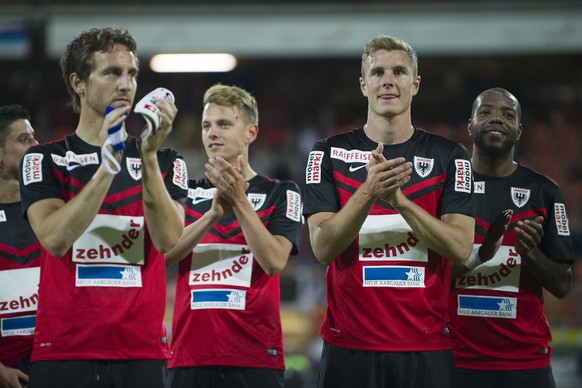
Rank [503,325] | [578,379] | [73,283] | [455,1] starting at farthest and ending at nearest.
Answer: [455,1]
[578,379]
[503,325]
[73,283]

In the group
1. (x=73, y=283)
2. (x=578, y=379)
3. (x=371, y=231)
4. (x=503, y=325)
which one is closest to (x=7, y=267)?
(x=73, y=283)

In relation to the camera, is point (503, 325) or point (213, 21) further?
point (213, 21)

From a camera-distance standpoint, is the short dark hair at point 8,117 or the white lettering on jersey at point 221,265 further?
the short dark hair at point 8,117

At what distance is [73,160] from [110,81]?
1.32ft

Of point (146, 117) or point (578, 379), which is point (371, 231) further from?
point (578, 379)

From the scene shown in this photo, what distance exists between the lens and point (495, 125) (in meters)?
4.87

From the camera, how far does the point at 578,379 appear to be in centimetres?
903

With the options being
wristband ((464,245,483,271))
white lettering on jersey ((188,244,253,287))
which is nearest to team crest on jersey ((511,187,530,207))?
wristband ((464,245,483,271))

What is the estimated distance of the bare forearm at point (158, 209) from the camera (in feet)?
11.9

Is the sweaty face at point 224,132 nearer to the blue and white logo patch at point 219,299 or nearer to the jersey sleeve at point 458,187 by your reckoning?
the blue and white logo patch at point 219,299

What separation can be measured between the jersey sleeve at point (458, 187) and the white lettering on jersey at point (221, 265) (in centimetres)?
118

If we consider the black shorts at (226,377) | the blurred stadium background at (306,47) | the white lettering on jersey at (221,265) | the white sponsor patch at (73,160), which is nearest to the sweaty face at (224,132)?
the white lettering on jersey at (221,265)

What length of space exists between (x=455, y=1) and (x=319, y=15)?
6.08 feet

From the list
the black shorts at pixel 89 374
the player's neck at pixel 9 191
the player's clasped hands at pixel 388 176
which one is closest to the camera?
the black shorts at pixel 89 374
